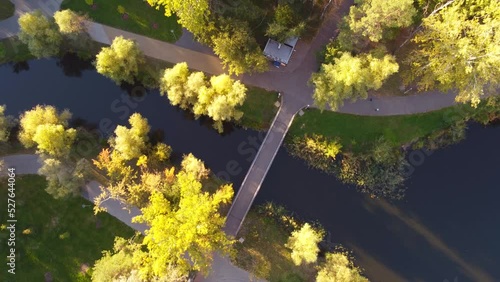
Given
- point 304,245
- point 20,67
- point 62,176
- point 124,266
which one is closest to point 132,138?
point 62,176

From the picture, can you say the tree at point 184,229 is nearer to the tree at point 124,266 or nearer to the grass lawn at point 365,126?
the tree at point 124,266

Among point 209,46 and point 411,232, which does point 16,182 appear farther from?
point 411,232

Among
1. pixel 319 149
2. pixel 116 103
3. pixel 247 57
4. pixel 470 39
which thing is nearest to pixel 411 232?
pixel 319 149

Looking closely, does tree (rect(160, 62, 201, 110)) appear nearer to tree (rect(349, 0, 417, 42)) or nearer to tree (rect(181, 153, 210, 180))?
tree (rect(181, 153, 210, 180))

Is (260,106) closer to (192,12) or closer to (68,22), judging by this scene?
(192,12)

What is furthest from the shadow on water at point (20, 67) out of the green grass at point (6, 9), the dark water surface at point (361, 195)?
the green grass at point (6, 9)

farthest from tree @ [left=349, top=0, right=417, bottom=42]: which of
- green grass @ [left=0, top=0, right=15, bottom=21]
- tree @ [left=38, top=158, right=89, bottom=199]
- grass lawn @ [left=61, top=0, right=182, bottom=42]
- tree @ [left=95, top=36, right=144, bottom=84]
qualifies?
green grass @ [left=0, top=0, right=15, bottom=21]
